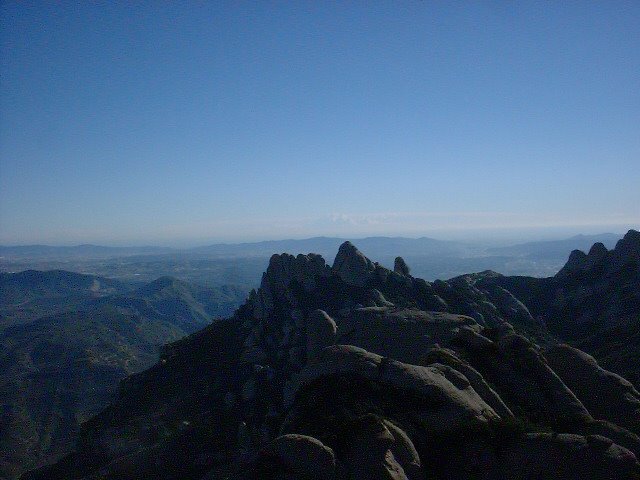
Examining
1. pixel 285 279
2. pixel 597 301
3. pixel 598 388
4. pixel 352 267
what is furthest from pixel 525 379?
pixel 597 301

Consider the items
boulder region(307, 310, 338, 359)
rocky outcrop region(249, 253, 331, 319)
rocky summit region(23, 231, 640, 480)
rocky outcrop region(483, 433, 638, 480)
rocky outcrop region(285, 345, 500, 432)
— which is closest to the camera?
rocky outcrop region(483, 433, 638, 480)

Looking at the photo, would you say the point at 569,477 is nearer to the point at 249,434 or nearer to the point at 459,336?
the point at 459,336

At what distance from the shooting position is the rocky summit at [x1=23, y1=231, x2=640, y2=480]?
A: 2089cm

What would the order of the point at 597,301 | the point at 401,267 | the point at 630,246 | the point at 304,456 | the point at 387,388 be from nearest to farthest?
the point at 304,456 < the point at 387,388 < the point at 597,301 < the point at 630,246 < the point at 401,267

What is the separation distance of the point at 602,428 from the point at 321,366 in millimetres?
19252

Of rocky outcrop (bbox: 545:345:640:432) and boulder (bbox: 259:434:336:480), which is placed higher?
boulder (bbox: 259:434:336:480)

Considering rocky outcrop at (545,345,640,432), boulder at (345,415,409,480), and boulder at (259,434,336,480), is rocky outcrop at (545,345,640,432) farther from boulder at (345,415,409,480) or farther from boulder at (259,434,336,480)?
boulder at (259,434,336,480)

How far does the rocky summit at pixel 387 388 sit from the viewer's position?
20.9 metres

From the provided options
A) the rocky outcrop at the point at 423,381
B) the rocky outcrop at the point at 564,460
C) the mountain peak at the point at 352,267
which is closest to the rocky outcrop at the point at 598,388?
the rocky outcrop at the point at 564,460

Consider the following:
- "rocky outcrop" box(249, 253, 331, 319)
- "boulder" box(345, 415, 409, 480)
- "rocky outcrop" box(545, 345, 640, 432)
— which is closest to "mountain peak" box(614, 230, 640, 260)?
"rocky outcrop" box(249, 253, 331, 319)

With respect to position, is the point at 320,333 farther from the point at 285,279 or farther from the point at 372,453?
the point at 285,279

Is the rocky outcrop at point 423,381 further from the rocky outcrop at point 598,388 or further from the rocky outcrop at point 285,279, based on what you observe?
the rocky outcrop at point 285,279

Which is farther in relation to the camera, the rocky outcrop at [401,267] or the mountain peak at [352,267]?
the rocky outcrop at [401,267]

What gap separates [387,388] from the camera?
2589cm
